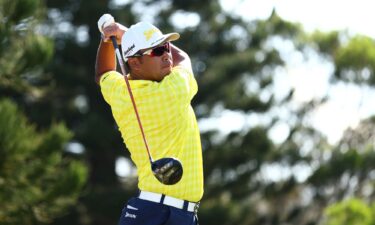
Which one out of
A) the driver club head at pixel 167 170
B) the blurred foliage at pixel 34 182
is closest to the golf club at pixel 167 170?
the driver club head at pixel 167 170

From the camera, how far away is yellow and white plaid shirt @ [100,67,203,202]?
4.73m

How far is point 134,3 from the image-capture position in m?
25.5

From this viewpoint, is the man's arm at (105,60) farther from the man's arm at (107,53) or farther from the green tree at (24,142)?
the green tree at (24,142)

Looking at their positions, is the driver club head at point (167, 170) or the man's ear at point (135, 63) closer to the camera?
the driver club head at point (167, 170)

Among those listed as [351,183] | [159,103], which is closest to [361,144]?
[351,183]

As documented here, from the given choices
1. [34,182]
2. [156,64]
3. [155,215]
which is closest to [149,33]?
[156,64]

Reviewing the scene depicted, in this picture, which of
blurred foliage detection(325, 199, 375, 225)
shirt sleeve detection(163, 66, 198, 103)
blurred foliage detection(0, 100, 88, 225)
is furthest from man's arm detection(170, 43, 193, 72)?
blurred foliage detection(325, 199, 375, 225)

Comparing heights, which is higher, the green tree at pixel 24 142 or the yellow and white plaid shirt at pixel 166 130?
the green tree at pixel 24 142

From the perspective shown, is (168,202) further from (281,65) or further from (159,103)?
(281,65)

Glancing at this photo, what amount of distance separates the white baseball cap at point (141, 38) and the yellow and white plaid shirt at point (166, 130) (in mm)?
168

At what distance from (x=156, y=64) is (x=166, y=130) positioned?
1.13 feet

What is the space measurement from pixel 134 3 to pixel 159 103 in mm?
20941

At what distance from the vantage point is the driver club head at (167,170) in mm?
4406

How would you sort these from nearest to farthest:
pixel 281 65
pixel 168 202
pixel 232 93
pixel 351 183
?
pixel 168 202
pixel 232 93
pixel 281 65
pixel 351 183
